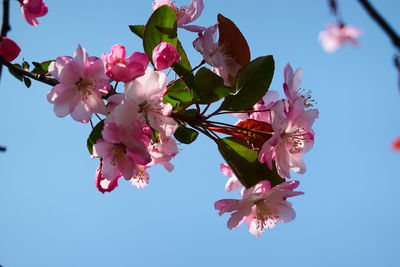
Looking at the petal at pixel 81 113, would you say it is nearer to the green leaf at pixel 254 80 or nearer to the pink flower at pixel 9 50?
the pink flower at pixel 9 50

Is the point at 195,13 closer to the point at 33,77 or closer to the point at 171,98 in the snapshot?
the point at 171,98

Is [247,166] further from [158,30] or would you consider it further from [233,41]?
[158,30]

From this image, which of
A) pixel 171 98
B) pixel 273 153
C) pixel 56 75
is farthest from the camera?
pixel 171 98

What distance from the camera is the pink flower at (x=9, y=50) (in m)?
1.06

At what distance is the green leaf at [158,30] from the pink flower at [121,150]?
0.32 meters

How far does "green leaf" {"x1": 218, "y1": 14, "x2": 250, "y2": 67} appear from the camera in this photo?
46.9 inches

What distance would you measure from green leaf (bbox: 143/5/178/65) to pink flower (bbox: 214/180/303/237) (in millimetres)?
501

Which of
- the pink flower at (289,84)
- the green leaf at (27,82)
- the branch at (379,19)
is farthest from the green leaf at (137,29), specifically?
the branch at (379,19)

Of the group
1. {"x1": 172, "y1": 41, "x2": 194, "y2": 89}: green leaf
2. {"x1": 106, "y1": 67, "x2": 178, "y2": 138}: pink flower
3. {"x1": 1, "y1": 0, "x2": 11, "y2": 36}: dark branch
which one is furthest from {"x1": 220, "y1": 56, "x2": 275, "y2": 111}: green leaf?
{"x1": 1, "y1": 0, "x2": 11, "y2": 36}: dark branch

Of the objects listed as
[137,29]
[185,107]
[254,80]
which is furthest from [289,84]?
[137,29]

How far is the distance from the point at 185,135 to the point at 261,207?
338 mm

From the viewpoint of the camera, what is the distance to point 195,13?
4.16ft

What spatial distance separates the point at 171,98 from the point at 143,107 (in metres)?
0.24

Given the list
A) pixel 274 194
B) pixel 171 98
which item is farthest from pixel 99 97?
pixel 274 194
